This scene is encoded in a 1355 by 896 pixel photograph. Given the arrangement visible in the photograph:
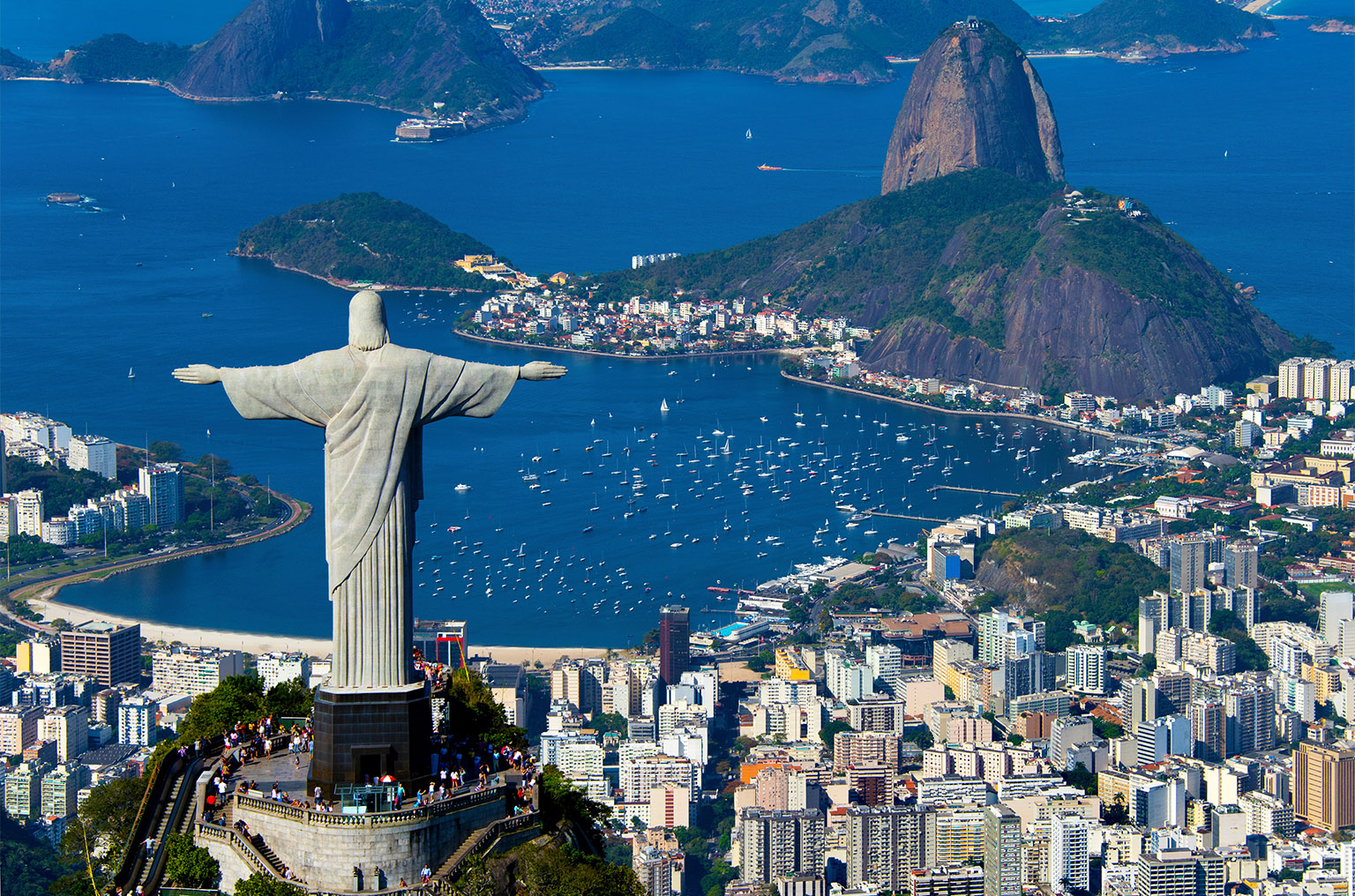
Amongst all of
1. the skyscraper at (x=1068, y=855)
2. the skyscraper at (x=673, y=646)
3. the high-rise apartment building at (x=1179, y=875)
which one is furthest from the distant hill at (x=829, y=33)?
the high-rise apartment building at (x=1179, y=875)

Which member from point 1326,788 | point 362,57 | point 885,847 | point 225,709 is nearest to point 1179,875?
point 885,847

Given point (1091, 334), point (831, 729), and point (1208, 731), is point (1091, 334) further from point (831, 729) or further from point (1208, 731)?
point (831, 729)

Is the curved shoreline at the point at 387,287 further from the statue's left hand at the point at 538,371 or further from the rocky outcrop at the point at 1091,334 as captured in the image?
the statue's left hand at the point at 538,371

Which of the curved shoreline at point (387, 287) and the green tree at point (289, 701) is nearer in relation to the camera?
the green tree at point (289, 701)

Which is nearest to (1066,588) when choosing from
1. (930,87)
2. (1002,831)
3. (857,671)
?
(857,671)

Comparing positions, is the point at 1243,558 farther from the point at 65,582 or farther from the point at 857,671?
the point at 65,582

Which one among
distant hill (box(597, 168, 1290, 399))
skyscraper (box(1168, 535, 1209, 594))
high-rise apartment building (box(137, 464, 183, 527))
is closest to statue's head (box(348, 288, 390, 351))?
skyscraper (box(1168, 535, 1209, 594))
